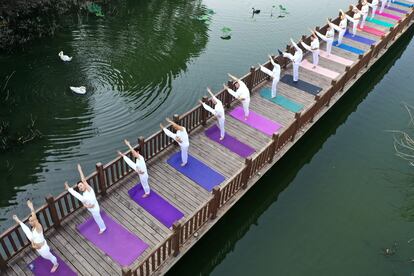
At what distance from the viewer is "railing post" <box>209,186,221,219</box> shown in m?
11.0

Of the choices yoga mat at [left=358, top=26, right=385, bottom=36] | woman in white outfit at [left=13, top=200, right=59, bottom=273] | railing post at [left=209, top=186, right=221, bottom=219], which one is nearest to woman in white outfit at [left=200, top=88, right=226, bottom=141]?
railing post at [left=209, top=186, right=221, bottom=219]

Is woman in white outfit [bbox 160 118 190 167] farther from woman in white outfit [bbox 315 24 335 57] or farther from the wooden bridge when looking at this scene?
woman in white outfit [bbox 315 24 335 57]

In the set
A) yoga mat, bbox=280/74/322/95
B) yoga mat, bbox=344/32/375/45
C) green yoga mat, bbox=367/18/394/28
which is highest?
Answer: green yoga mat, bbox=367/18/394/28

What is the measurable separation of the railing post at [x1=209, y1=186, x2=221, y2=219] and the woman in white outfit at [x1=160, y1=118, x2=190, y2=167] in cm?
205

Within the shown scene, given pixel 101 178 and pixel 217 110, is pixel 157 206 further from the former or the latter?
pixel 217 110

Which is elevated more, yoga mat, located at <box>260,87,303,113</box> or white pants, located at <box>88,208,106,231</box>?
yoga mat, located at <box>260,87,303,113</box>

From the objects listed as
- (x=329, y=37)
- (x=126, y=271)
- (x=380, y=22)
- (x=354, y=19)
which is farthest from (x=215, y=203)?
(x=380, y=22)

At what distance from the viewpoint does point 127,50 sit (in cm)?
2172

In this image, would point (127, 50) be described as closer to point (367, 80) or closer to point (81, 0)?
point (81, 0)

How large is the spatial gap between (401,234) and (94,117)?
12.9 m

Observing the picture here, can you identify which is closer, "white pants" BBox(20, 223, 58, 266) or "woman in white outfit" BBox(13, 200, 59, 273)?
"woman in white outfit" BBox(13, 200, 59, 273)

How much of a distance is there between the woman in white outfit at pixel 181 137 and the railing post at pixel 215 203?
2.05m

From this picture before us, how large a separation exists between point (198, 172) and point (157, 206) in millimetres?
1996

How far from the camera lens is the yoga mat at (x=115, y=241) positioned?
34.5 feet
